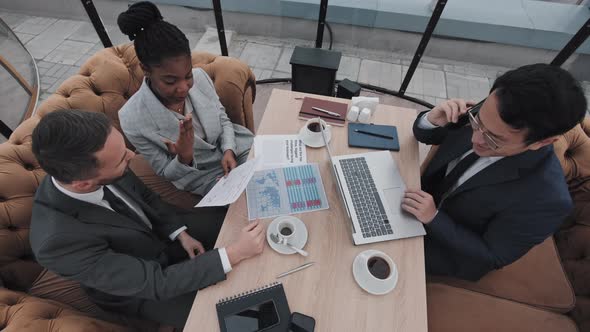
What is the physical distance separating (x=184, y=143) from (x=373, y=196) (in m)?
0.86

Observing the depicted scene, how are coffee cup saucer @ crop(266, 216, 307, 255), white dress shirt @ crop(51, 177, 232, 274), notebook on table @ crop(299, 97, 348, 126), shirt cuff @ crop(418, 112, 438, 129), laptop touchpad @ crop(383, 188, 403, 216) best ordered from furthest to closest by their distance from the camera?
1. notebook on table @ crop(299, 97, 348, 126)
2. shirt cuff @ crop(418, 112, 438, 129)
3. laptop touchpad @ crop(383, 188, 403, 216)
4. coffee cup saucer @ crop(266, 216, 307, 255)
5. white dress shirt @ crop(51, 177, 232, 274)

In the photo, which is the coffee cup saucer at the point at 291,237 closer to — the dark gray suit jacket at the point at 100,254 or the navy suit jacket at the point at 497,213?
the dark gray suit jacket at the point at 100,254

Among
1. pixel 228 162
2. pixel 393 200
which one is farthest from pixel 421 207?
pixel 228 162

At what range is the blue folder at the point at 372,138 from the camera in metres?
1.40

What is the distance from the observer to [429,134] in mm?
1406

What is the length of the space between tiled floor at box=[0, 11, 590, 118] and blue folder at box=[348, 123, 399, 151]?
6.13ft

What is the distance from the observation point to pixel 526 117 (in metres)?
0.88

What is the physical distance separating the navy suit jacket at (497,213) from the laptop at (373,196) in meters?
0.13

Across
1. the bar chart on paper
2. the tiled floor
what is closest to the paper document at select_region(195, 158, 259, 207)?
the bar chart on paper

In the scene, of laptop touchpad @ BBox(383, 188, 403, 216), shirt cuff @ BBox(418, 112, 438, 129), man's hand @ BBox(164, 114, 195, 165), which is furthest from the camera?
shirt cuff @ BBox(418, 112, 438, 129)

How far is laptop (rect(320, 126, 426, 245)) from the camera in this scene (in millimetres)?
1113

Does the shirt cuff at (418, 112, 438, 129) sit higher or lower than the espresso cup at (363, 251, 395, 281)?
higher

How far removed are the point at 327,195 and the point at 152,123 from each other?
875 millimetres

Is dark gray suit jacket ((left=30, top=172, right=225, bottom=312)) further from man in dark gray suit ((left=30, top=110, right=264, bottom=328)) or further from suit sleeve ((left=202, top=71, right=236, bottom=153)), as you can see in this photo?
suit sleeve ((left=202, top=71, right=236, bottom=153))
